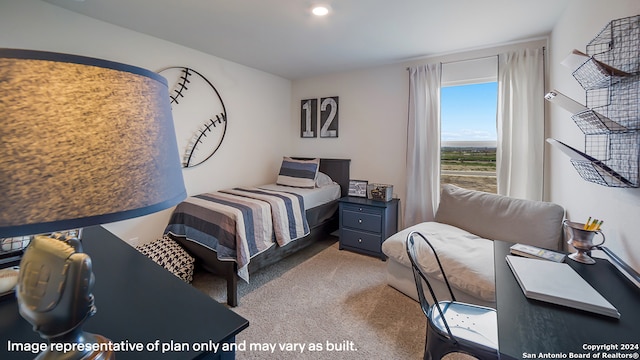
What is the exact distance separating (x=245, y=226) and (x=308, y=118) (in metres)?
2.39

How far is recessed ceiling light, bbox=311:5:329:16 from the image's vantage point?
2.12 m

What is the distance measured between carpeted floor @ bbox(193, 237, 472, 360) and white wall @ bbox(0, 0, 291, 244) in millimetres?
1207

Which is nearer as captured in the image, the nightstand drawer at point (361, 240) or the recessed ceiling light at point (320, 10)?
the recessed ceiling light at point (320, 10)

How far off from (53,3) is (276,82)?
2.51m

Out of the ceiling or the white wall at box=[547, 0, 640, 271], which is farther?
the ceiling

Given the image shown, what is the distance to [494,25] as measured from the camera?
2.44 metres

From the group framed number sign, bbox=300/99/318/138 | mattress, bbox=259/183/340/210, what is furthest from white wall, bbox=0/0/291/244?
mattress, bbox=259/183/340/210

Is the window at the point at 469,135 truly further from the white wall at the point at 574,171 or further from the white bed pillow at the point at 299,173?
the white bed pillow at the point at 299,173

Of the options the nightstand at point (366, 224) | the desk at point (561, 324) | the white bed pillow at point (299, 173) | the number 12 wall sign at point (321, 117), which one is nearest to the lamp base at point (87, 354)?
the desk at point (561, 324)

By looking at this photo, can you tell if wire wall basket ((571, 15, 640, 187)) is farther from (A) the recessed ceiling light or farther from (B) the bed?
(B) the bed

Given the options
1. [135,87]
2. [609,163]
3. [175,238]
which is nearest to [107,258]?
[135,87]

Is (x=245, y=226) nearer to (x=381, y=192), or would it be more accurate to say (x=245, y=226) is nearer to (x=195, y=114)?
(x=195, y=114)

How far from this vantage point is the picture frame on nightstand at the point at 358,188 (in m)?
3.58

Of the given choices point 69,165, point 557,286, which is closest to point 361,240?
point 557,286
